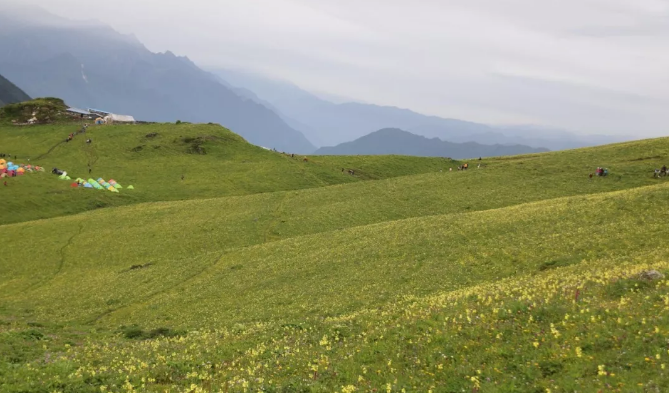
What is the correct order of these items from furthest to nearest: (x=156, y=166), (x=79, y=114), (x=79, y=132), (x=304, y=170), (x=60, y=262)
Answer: (x=79, y=114) → (x=79, y=132) → (x=156, y=166) → (x=304, y=170) → (x=60, y=262)

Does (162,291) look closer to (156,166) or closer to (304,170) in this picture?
(304,170)

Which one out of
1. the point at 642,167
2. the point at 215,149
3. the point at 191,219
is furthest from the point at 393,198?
the point at 215,149

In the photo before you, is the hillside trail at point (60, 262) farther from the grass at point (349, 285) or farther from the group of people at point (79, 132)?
the group of people at point (79, 132)

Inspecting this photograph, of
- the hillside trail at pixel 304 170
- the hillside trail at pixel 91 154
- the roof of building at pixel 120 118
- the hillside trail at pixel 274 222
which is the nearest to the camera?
the hillside trail at pixel 274 222

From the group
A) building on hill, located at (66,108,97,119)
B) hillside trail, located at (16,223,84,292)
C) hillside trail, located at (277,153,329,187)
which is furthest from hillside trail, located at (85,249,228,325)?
building on hill, located at (66,108,97,119)

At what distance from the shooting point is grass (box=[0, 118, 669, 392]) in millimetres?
15188

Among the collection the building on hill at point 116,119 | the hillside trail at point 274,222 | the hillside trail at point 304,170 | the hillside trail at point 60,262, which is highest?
the building on hill at point 116,119

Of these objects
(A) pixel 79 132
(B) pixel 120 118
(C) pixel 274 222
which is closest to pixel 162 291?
→ (C) pixel 274 222

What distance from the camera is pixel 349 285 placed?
116 feet

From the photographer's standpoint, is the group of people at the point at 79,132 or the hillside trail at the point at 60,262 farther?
the group of people at the point at 79,132

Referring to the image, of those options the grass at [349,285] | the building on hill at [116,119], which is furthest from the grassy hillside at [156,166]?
the building on hill at [116,119]

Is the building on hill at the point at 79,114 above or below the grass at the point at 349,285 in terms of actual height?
above

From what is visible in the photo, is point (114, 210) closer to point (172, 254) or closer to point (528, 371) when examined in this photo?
point (172, 254)

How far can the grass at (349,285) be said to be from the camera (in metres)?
15.2
